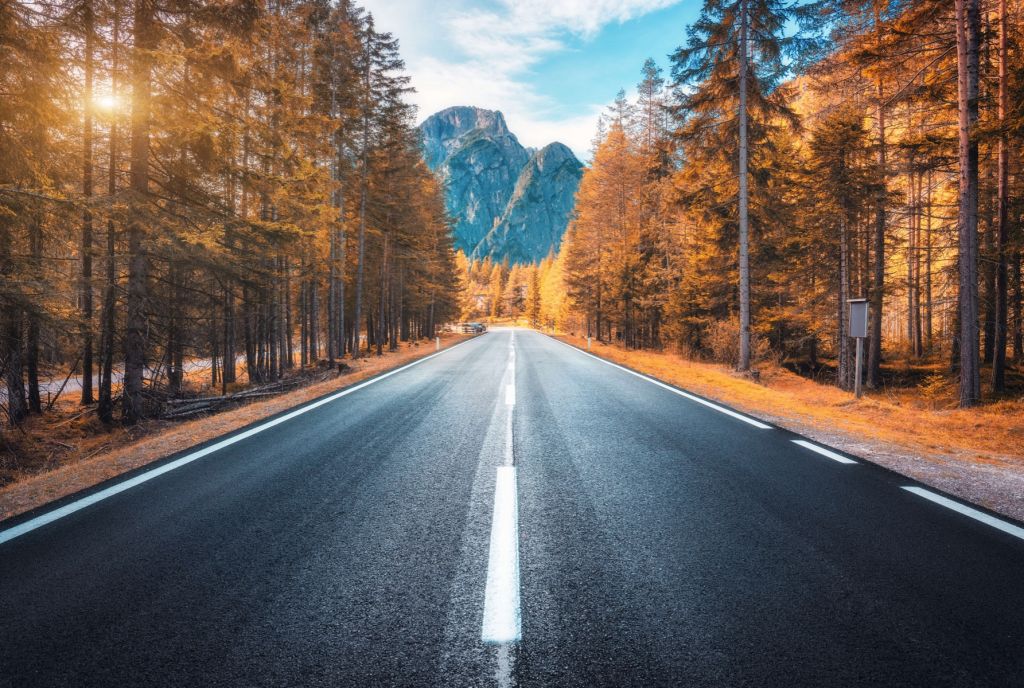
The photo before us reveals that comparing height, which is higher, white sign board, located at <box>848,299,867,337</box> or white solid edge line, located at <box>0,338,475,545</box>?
white sign board, located at <box>848,299,867,337</box>

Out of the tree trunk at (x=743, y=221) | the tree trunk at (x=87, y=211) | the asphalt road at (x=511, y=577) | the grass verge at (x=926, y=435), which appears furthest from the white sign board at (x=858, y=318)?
the tree trunk at (x=87, y=211)

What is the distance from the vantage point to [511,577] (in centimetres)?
243

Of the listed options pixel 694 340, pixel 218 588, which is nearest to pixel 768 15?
pixel 694 340

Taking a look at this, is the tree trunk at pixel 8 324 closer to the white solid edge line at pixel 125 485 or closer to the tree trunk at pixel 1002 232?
the white solid edge line at pixel 125 485

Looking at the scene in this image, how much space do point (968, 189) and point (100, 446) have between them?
18110 millimetres

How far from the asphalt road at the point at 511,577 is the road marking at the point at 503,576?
16 mm

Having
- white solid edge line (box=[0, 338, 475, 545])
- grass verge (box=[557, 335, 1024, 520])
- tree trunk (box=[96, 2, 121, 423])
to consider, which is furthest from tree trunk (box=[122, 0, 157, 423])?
grass verge (box=[557, 335, 1024, 520])

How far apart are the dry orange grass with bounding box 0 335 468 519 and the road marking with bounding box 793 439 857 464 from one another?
7543 millimetres

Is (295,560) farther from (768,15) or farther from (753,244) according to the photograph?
(753,244)

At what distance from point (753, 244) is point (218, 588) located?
816 inches

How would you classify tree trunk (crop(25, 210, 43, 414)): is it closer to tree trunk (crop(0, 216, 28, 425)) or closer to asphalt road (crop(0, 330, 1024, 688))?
tree trunk (crop(0, 216, 28, 425))

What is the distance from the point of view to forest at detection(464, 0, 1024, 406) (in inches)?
386

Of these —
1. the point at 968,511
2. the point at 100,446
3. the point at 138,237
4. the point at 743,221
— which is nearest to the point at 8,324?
the point at 100,446

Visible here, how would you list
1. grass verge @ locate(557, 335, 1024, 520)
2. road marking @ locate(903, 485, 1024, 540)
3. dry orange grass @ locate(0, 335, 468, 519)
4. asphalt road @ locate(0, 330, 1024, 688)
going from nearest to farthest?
asphalt road @ locate(0, 330, 1024, 688) → road marking @ locate(903, 485, 1024, 540) → dry orange grass @ locate(0, 335, 468, 519) → grass verge @ locate(557, 335, 1024, 520)
